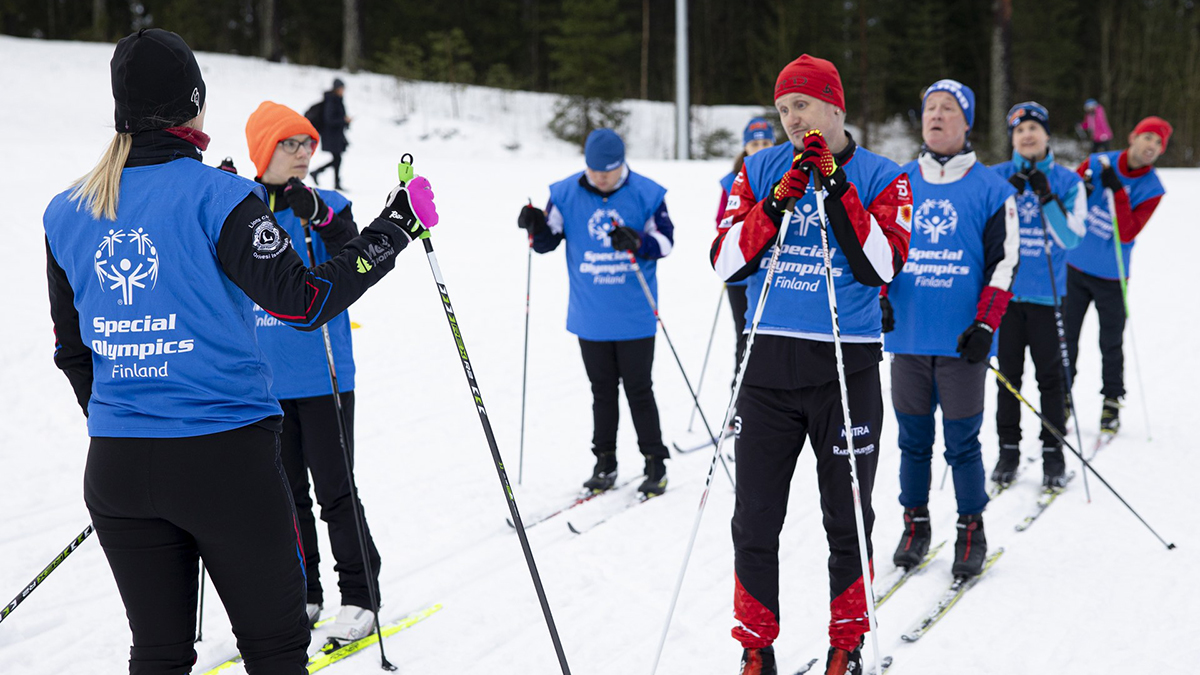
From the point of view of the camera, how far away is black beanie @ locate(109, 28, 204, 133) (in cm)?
179

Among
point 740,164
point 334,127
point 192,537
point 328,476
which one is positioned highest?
point 334,127

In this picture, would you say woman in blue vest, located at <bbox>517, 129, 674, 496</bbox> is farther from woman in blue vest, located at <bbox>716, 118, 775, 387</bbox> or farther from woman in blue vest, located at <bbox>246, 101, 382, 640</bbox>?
woman in blue vest, located at <bbox>246, 101, 382, 640</bbox>

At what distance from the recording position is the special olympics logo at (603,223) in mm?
4609

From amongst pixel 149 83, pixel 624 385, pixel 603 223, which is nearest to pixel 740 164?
pixel 603 223

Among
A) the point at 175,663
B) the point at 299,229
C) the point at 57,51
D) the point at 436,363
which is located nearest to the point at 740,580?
the point at 175,663

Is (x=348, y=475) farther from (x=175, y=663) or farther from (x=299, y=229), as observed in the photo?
(x=175, y=663)

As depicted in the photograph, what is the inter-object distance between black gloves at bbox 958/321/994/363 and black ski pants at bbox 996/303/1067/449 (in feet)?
5.10

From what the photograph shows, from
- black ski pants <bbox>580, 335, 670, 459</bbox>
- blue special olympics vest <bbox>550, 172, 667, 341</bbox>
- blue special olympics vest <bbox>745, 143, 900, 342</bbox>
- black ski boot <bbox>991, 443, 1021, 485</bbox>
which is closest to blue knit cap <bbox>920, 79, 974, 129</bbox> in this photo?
blue special olympics vest <bbox>745, 143, 900, 342</bbox>

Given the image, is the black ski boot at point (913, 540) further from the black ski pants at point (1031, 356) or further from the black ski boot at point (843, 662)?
the black ski pants at point (1031, 356)

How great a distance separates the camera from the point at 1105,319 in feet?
18.9

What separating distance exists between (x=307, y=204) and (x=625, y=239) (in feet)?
6.23

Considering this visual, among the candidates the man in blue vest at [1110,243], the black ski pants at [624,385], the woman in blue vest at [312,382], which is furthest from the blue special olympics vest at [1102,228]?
the woman in blue vest at [312,382]

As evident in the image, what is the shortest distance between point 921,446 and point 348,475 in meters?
2.36

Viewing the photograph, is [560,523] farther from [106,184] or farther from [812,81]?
[106,184]
